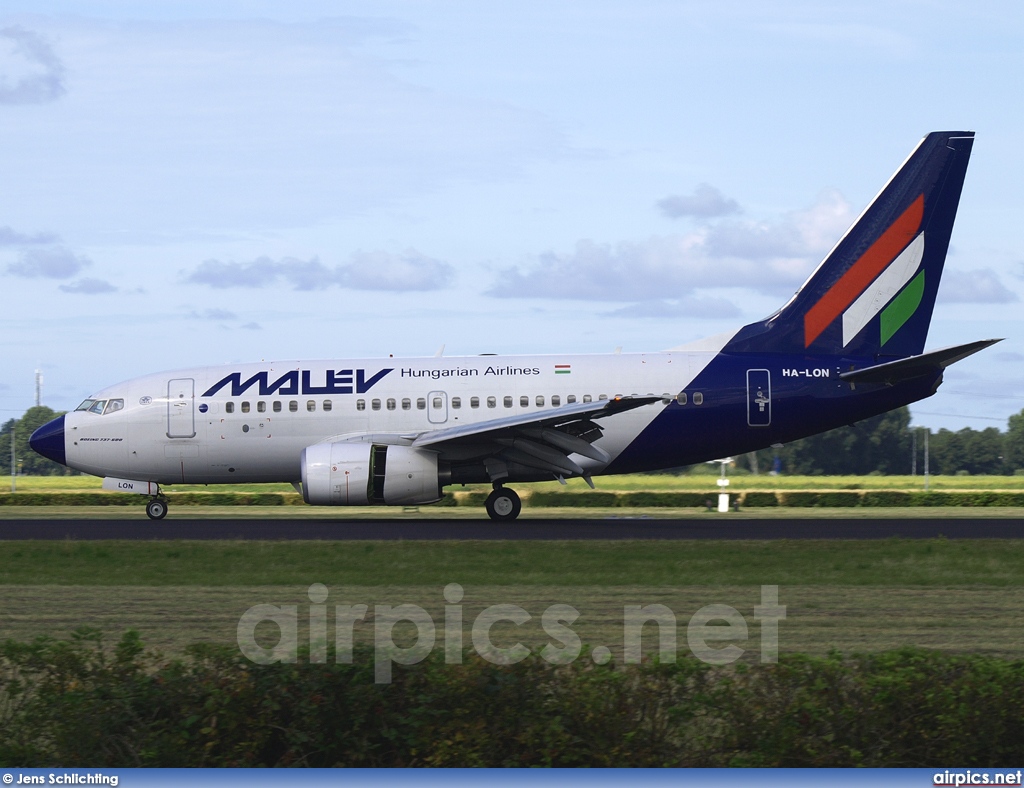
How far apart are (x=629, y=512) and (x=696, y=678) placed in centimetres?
2748

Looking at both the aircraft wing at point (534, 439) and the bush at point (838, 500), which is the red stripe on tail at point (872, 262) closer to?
the aircraft wing at point (534, 439)

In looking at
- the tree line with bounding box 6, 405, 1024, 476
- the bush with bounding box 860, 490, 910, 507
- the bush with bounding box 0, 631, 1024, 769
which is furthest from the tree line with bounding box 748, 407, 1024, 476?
the bush with bounding box 0, 631, 1024, 769

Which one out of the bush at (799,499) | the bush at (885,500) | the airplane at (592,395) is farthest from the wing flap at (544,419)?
the bush at (885,500)

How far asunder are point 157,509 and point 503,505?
353 inches

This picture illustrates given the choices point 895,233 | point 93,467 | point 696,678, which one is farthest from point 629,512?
point 696,678

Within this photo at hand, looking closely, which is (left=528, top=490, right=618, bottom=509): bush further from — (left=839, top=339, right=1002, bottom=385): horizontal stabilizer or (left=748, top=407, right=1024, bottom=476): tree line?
(left=748, top=407, right=1024, bottom=476): tree line

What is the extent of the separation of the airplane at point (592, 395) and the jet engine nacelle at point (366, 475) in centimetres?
43

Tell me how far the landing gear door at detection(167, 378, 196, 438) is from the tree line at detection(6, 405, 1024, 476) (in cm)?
5420

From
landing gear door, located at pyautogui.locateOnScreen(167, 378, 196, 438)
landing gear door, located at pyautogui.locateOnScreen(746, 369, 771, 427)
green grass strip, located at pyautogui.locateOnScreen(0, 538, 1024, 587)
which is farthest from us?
landing gear door, located at pyautogui.locateOnScreen(167, 378, 196, 438)

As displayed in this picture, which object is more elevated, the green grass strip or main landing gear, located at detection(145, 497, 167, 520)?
main landing gear, located at detection(145, 497, 167, 520)

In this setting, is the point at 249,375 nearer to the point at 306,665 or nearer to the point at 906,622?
the point at 906,622

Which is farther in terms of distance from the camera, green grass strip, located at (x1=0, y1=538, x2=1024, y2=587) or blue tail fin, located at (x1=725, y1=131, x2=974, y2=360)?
blue tail fin, located at (x1=725, y1=131, x2=974, y2=360)

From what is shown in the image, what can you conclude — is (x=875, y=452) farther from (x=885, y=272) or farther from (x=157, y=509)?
(x=157, y=509)

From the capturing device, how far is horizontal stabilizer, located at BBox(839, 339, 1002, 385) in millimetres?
26094
